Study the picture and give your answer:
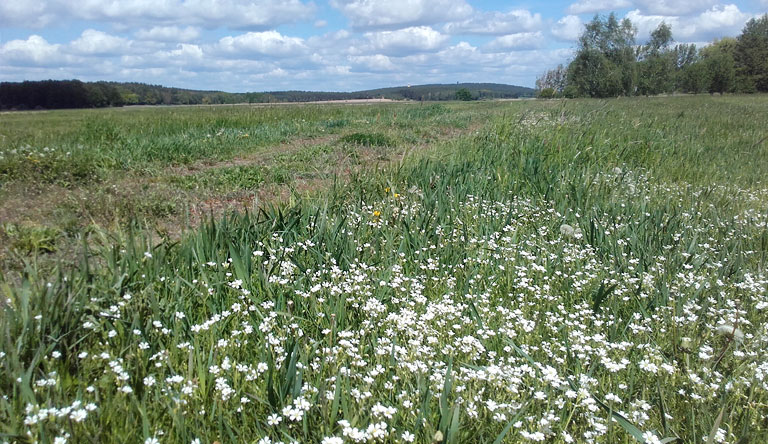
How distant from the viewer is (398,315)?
9.52 ft

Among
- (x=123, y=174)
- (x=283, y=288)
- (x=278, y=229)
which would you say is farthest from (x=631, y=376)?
(x=123, y=174)

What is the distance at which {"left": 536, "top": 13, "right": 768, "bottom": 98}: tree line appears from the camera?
6875 centimetres

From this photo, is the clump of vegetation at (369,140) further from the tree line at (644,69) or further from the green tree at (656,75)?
the green tree at (656,75)

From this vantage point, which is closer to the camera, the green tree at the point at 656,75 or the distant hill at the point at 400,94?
the green tree at the point at 656,75

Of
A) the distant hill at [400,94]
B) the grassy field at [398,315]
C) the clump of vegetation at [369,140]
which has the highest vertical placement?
the distant hill at [400,94]

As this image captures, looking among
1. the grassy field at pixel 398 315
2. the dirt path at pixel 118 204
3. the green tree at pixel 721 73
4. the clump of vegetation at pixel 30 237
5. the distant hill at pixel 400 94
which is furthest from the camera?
the distant hill at pixel 400 94

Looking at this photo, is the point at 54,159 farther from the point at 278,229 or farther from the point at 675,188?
the point at 675,188

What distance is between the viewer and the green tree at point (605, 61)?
67.7m

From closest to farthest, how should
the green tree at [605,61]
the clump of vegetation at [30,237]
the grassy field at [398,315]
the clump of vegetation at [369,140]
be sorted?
the grassy field at [398,315]
the clump of vegetation at [30,237]
the clump of vegetation at [369,140]
the green tree at [605,61]

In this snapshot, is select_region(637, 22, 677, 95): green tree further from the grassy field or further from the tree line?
the grassy field

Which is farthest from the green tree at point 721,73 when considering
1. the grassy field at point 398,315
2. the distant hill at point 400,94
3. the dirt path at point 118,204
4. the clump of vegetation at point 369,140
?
the dirt path at point 118,204

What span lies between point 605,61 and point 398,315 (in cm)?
7560

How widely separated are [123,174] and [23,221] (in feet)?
9.25

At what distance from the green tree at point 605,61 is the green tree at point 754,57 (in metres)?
19.5
